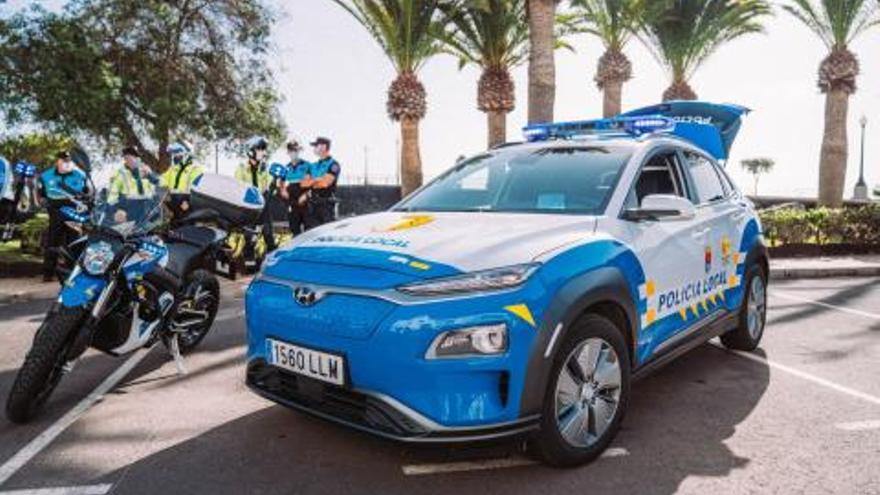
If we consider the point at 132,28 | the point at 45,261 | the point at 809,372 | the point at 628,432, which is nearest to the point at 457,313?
the point at 628,432

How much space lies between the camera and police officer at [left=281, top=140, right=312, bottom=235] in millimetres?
11109

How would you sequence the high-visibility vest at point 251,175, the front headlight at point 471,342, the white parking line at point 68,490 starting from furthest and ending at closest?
the high-visibility vest at point 251,175 → the white parking line at point 68,490 → the front headlight at point 471,342

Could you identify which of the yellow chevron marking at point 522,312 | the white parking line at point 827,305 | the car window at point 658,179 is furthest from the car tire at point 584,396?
the white parking line at point 827,305

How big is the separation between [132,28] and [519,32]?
10480 millimetres

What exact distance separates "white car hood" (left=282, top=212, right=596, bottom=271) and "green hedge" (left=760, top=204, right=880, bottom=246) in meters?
12.0

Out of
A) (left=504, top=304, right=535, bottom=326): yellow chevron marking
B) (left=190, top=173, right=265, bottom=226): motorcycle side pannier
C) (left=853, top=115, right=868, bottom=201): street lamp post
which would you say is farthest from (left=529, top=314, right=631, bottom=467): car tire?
(left=853, top=115, right=868, bottom=201): street lamp post

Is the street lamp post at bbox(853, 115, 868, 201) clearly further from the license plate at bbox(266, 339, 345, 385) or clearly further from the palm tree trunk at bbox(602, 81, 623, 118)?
the license plate at bbox(266, 339, 345, 385)

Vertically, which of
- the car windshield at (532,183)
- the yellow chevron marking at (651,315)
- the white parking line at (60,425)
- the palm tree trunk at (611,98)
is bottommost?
the white parking line at (60,425)

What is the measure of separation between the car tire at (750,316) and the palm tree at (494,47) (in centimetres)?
1336

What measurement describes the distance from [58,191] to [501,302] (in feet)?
29.5

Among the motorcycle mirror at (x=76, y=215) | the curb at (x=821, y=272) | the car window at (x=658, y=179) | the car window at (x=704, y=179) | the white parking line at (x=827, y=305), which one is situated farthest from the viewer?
the curb at (x=821, y=272)

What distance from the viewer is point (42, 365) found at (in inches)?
159

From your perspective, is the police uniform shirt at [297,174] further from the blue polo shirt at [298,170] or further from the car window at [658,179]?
the car window at [658,179]

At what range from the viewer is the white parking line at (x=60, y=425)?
355 cm
